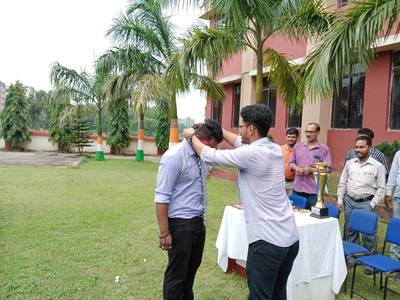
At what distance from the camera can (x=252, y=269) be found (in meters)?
2.48

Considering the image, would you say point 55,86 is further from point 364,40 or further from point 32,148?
point 364,40

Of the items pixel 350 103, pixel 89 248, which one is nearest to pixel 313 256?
pixel 89 248

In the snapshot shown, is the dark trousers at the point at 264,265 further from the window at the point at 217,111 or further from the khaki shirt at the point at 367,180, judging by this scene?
the window at the point at 217,111

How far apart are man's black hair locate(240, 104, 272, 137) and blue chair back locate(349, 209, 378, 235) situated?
2472 millimetres

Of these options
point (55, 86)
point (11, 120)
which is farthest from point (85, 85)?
point (11, 120)

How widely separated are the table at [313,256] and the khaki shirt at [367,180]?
1025mm

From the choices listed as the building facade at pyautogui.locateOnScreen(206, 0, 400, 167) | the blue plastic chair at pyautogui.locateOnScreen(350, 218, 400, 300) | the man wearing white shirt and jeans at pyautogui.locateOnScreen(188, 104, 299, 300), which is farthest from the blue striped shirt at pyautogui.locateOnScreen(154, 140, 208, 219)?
the building facade at pyautogui.locateOnScreen(206, 0, 400, 167)

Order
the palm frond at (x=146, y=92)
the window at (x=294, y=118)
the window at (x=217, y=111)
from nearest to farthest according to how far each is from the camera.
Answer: the palm frond at (x=146, y=92) → the window at (x=294, y=118) → the window at (x=217, y=111)

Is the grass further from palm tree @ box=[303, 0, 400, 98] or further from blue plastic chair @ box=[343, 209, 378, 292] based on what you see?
palm tree @ box=[303, 0, 400, 98]

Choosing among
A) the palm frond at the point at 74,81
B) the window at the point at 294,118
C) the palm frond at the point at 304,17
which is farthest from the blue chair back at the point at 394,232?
the palm frond at the point at 74,81

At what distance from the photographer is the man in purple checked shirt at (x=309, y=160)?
5.07 m

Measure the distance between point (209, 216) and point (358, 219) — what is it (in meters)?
3.35

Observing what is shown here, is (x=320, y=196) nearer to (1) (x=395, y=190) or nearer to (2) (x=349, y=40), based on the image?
(1) (x=395, y=190)

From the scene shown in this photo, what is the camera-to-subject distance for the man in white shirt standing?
4.56 meters
